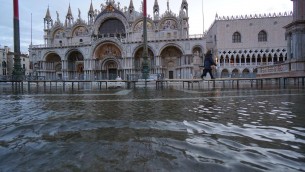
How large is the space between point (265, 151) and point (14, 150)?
2.38 metres

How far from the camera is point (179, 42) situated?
4116 centimetres

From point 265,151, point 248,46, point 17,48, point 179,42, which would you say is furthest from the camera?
point 248,46

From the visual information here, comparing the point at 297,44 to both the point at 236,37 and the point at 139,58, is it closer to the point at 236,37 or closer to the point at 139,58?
the point at 236,37

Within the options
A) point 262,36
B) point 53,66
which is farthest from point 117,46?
point 262,36

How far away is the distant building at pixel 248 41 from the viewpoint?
4303 cm

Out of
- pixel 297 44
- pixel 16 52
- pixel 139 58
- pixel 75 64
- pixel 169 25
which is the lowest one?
pixel 16 52

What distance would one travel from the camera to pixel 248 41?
144ft

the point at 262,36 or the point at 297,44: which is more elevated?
the point at 262,36

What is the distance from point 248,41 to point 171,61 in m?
15.7

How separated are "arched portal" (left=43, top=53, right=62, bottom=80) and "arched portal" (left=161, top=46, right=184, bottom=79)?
22640 millimetres

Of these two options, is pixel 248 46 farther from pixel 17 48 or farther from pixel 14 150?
pixel 14 150

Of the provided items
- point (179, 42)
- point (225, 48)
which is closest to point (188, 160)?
point (179, 42)

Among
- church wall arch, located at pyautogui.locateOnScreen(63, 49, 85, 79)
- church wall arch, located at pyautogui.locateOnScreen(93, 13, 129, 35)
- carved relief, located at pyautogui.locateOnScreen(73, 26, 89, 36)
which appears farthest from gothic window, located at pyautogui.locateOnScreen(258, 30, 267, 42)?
church wall arch, located at pyautogui.locateOnScreen(63, 49, 85, 79)

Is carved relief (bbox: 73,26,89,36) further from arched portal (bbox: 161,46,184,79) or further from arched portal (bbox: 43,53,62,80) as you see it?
arched portal (bbox: 161,46,184,79)
